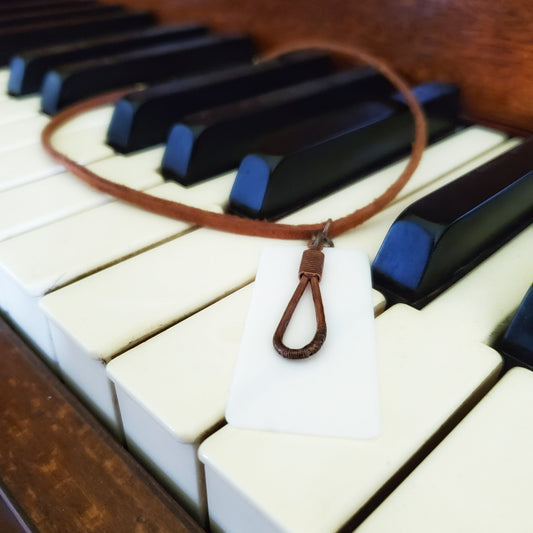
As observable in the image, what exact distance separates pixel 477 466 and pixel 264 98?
1.91 ft

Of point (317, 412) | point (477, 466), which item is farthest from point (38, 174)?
point (477, 466)

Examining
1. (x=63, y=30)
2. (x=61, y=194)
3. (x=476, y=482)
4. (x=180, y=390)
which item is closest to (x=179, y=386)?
(x=180, y=390)

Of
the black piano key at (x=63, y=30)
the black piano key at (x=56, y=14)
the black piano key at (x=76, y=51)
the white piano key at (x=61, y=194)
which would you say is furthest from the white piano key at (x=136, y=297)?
the black piano key at (x=56, y=14)

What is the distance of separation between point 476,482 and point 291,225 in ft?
1.06

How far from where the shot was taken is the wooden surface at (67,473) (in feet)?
1.48

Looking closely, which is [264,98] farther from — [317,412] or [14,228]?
[317,412]

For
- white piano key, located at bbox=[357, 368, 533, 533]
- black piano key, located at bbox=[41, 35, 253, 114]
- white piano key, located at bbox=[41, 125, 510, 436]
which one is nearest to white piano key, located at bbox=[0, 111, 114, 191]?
black piano key, located at bbox=[41, 35, 253, 114]

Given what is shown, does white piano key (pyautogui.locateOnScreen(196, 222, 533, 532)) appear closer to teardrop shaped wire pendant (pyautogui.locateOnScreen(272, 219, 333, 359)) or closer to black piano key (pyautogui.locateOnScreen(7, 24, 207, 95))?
teardrop shaped wire pendant (pyautogui.locateOnScreen(272, 219, 333, 359))

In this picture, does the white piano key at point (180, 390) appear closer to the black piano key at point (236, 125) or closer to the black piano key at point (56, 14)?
the black piano key at point (236, 125)

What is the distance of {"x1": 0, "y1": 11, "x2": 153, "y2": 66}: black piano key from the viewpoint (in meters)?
1.16

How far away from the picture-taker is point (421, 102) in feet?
2.60

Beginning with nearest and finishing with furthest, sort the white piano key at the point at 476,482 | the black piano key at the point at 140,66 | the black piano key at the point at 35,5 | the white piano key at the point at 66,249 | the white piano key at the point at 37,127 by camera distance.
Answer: the white piano key at the point at 476,482, the white piano key at the point at 66,249, the white piano key at the point at 37,127, the black piano key at the point at 140,66, the black piano key at the point at 35,5

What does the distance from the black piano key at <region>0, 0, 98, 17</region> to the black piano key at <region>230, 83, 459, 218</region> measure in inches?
36.5

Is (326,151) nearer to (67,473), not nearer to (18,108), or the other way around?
(67,473)
